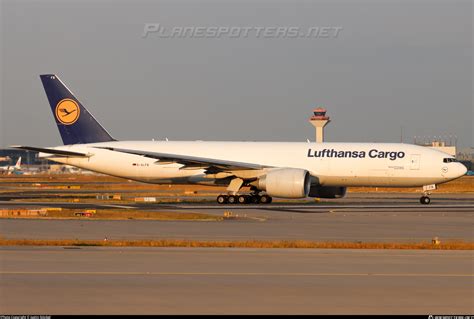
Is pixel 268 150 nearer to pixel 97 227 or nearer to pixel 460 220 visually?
pixel 460 220

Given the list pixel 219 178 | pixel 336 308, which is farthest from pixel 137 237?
pixel 219 178

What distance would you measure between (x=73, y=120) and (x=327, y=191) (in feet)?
56.0

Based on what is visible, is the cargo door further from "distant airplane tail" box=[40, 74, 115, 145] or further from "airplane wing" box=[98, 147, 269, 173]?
"distant airplane tail" box=[40, 74, 115, 145]

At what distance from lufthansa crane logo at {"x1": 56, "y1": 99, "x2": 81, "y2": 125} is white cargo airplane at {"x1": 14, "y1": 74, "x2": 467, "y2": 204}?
12.0 inches

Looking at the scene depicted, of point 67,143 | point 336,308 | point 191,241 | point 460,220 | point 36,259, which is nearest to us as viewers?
point 336,308

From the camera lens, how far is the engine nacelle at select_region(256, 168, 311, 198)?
4347 centimetres

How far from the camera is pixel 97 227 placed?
28453mm

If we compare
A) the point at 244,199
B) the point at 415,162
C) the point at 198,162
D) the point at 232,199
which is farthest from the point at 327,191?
the point at 198,162

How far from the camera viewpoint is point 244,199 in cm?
4703

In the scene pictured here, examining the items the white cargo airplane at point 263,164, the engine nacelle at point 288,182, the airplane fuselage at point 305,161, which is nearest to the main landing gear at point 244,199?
the white cargo airplane at point 263,164

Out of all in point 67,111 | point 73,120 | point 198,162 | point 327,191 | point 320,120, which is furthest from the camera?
point 320,120

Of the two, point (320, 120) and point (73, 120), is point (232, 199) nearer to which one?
point (73, 120)

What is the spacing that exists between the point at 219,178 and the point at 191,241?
25063 millimetres

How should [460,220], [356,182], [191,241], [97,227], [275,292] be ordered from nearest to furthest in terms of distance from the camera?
[275,292]
[191,241]
[97,227]
[460,220]
[356,182]
